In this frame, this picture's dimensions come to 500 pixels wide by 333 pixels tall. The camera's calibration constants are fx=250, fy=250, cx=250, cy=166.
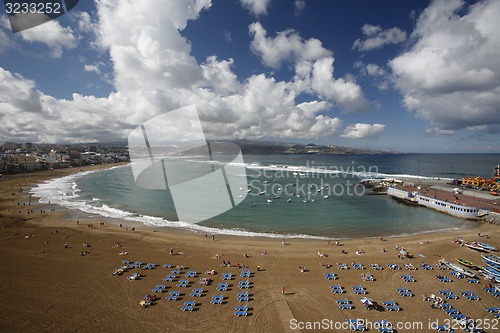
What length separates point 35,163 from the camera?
Result: 323 feet

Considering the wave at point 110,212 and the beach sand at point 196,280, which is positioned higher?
the wave at point 110,212

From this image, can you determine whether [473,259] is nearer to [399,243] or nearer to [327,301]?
[399,243]

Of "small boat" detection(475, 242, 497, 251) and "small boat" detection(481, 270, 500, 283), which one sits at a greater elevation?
"small boat" detection(475, 242, 497, 251)

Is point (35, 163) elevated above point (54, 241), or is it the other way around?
point (35, 163)

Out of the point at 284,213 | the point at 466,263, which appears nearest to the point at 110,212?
the point at 284,213

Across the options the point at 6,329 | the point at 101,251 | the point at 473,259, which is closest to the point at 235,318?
the point at 6,329

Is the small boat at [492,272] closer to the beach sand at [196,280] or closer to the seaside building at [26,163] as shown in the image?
the beach sand at [196,280]

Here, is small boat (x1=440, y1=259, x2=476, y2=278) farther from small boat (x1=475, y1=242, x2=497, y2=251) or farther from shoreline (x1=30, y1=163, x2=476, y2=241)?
shoreline (x1=30, y1=163, x2=476, y2=241)

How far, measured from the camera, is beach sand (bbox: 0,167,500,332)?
46.3 feet

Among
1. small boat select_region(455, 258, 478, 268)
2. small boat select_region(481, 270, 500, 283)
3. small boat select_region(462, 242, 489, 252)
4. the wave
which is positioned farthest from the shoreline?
small boat select_region(481, 270, 500, 283)

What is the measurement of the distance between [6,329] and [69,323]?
9.31ft

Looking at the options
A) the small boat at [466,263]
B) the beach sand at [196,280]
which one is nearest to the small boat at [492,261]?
the beach sand at [196,280]

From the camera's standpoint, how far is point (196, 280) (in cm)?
1844

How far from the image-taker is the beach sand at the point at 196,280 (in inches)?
555
